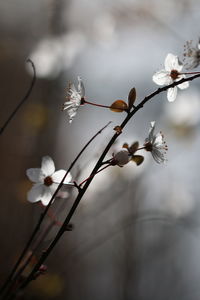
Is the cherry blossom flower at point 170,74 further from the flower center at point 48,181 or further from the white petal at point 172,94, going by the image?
the flower center at point 48,181

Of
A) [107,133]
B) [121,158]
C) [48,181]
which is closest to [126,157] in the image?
[121,158]

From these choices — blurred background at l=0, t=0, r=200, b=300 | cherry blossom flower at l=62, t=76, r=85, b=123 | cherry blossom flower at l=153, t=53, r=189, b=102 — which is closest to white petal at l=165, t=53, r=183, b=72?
cherry blossom flower at l=153, t=53, r=189, b=102

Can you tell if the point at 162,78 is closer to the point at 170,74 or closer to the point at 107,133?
the point at 170,74

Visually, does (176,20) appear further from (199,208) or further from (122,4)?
(199,208)

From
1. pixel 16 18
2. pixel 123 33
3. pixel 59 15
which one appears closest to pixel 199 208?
pixel 123 33

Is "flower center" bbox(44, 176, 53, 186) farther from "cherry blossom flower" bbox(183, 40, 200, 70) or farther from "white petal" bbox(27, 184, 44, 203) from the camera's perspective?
"cherry blossom flower" bbox(183, 40, 200, 70)
